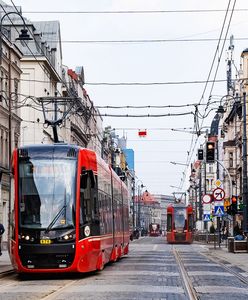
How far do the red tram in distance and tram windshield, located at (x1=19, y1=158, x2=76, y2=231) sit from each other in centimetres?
4940

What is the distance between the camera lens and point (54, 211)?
67.9ft

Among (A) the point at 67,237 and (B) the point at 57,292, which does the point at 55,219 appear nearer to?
(A) the point at 67,237

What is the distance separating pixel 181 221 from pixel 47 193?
164 feet

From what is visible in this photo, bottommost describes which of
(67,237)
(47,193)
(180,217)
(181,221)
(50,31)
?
(67,237)

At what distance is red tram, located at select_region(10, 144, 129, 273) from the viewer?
803 inches

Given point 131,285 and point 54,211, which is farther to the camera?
point 54,211

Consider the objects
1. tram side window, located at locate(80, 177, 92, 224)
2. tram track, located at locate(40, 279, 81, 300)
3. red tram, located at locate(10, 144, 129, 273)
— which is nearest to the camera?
tram track, located at locate(40, 279, 81, 300)

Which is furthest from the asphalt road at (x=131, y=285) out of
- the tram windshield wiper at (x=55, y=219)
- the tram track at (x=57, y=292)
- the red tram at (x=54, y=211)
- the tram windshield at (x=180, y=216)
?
the tram windshield at (x=180, y=216)

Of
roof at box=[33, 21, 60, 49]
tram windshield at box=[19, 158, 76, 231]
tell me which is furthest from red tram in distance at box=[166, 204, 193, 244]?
tram windshield at box=[19, 158, 76, 231]

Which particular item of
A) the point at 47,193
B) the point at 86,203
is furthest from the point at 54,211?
the point at 86,203

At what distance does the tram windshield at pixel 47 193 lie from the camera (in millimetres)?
20672

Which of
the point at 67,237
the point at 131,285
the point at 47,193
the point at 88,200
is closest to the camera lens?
the point at 131,285

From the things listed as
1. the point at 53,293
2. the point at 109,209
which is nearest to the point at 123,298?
the point at 53,293

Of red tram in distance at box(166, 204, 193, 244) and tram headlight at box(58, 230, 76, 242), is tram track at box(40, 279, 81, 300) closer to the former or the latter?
tram headlight at box(58, 230, 76, 242)
